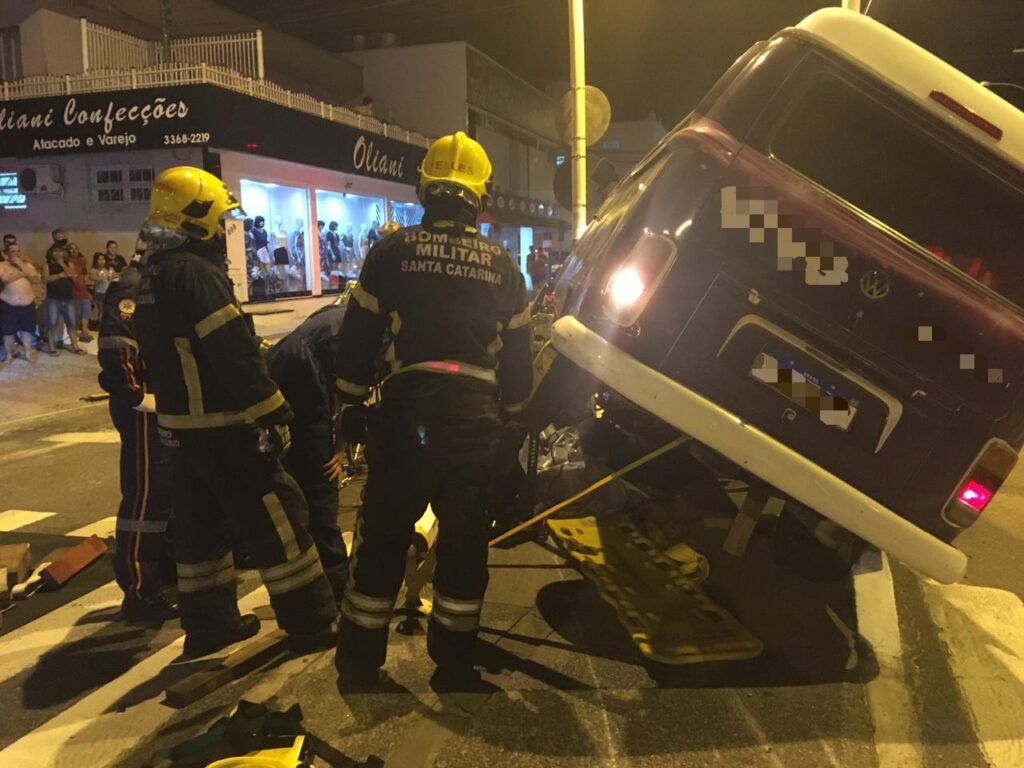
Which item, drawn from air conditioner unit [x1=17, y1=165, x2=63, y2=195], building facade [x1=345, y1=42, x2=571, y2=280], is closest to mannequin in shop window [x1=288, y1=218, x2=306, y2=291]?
air conditioner unit [x1=17, y1=165, x2=63, y2=195]

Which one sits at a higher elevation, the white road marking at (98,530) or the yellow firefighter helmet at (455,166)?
the yellow firefighter helmet at (455,166)

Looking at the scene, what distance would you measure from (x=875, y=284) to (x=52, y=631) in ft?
13.4

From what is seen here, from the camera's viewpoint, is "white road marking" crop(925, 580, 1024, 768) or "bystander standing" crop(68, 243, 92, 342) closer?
Answer: "white road marking" crop(925, 580, 1024, 768)

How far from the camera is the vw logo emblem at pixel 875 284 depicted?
9.46ft

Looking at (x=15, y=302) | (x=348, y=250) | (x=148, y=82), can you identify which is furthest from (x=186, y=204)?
(x=348, y=250)

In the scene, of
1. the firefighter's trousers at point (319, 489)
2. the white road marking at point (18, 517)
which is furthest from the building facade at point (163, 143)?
the firefighter's trousers at point (319, 489)

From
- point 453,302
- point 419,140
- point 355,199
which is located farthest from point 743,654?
point 419,140

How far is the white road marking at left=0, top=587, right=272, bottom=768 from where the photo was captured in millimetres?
2787

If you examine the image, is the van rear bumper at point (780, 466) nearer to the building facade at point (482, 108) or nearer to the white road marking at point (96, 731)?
the white road marking at point (96, 731)

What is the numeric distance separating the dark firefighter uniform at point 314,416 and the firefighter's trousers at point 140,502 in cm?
64

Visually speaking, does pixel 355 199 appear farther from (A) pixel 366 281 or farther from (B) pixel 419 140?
(A) pixel 366 281

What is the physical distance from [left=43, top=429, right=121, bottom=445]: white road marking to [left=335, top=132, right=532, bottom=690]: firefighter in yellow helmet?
19.6 ft

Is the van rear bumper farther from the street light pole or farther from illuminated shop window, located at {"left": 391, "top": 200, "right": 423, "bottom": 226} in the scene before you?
illuminated shop window, located at {"left": 391, "top": 200, "right": 423, "bottom": 226}

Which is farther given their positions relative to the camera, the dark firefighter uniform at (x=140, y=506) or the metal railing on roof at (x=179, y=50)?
the metal railing on roof at (x=179, y=50)
